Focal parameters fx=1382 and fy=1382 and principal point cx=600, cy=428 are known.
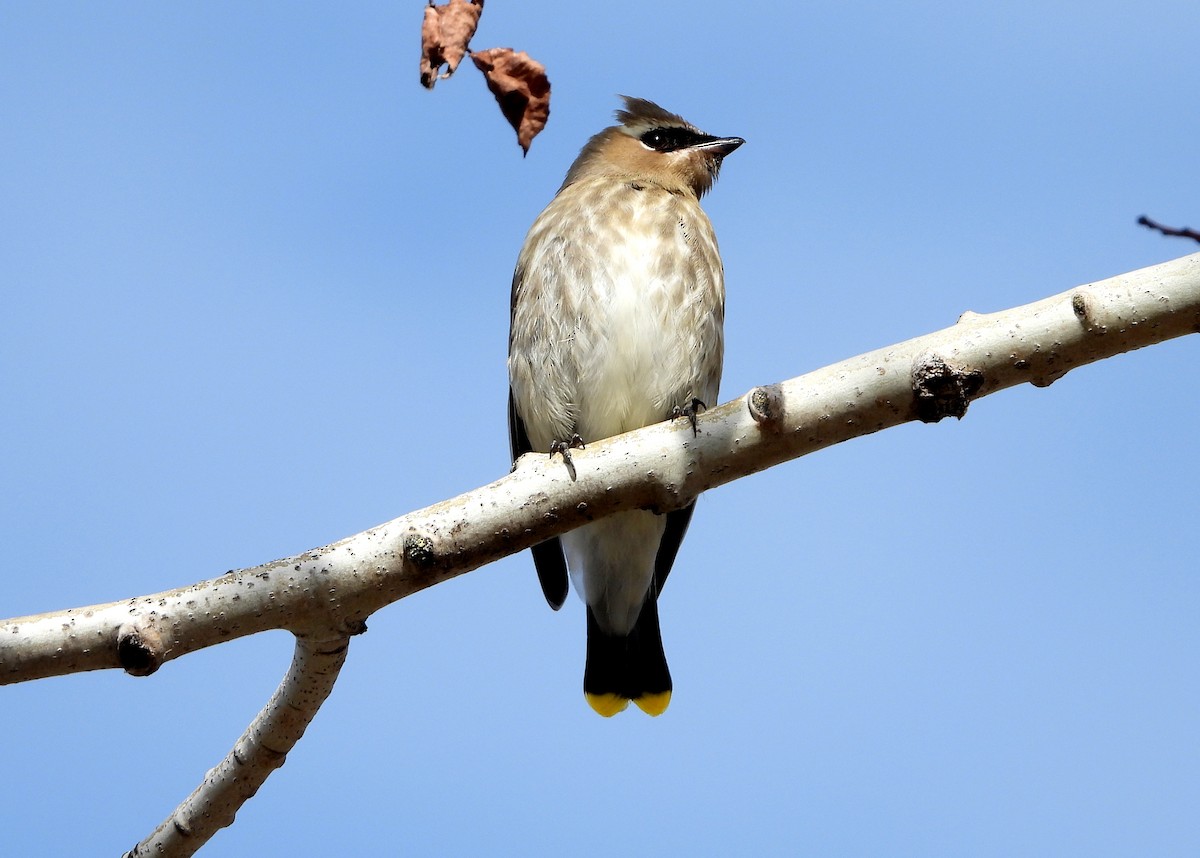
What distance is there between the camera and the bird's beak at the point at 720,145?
583cm

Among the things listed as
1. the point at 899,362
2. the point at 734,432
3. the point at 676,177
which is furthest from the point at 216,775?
the point at 676,177

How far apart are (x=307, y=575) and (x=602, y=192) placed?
2.71m

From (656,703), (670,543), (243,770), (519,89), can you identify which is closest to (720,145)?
(670,543)

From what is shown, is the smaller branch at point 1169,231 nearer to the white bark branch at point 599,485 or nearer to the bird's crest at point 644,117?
the white bark branch at point 599,485

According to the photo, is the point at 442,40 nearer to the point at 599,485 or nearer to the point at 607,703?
the point at 599,485

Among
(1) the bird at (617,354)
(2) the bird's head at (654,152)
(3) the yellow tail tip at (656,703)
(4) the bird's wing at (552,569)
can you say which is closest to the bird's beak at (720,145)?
(2) the bird's head at (654,152)

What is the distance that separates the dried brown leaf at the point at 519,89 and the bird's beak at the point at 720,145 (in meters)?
3.06

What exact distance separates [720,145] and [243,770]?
3.55 metres

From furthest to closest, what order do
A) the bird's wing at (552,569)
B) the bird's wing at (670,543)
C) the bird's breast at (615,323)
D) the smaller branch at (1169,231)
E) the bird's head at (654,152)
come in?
the bird's head at (654,152) < the bird's wing at (670,543) < the bird's wing at (552,569) < the bird's breast at (615,323) < the smaller branch at (1169,231)

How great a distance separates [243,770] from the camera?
10.6 feet

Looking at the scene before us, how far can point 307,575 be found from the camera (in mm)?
2955

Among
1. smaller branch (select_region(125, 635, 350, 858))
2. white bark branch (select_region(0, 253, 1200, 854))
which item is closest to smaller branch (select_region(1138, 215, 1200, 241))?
white bark branch (select_region(0, 253, 1200, 854))

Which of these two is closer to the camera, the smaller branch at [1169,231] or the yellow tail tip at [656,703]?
the smaller branch at [1169,231]

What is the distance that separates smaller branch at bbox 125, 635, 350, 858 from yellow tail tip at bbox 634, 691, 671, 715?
220 cm
